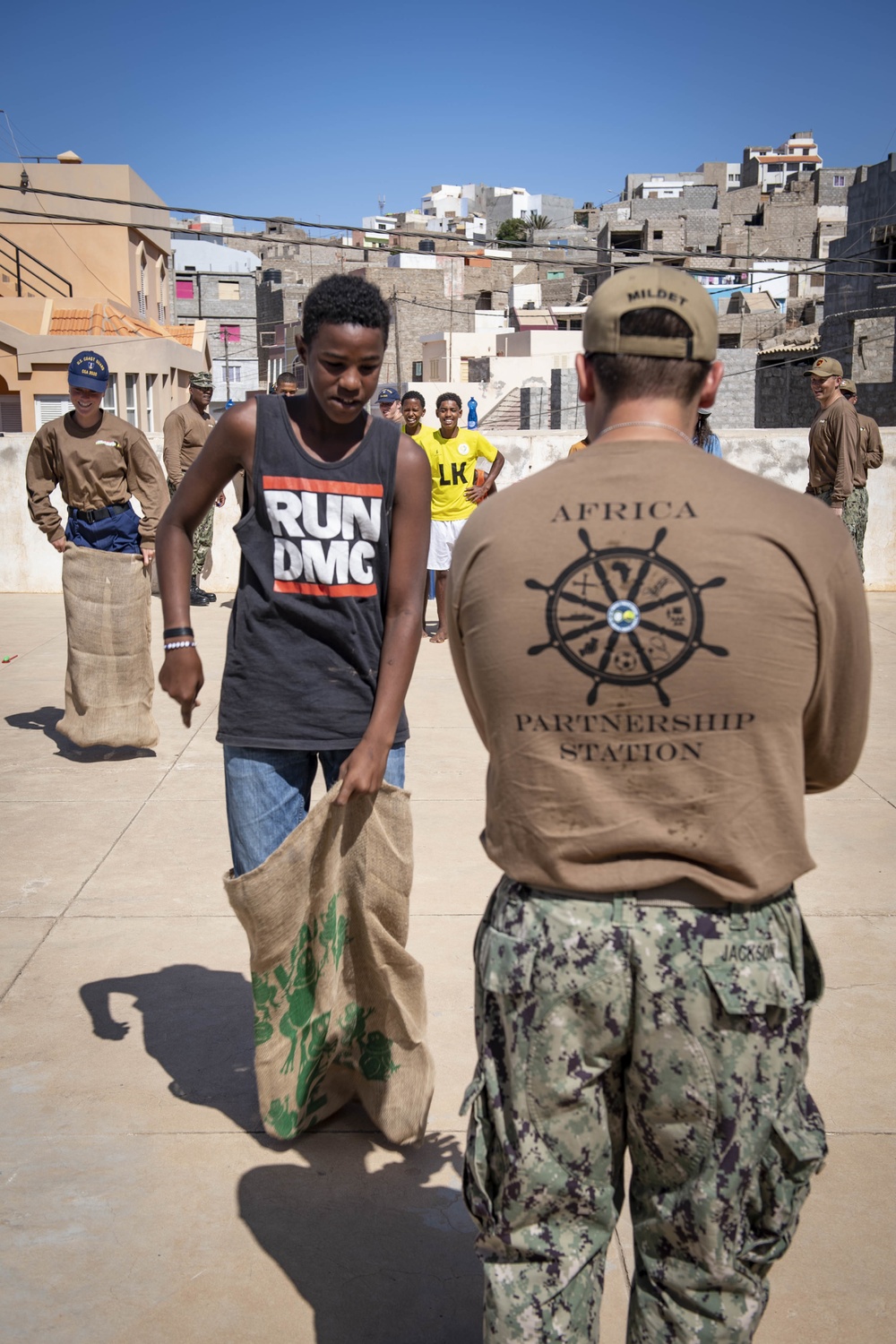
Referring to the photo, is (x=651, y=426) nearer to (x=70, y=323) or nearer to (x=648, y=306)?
(x=648, y=306)

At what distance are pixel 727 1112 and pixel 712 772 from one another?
49cm

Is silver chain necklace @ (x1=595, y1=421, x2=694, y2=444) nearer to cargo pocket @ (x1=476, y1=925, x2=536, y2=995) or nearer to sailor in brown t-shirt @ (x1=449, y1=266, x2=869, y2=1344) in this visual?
sailor in brown t-shirt @ (x1=449, y1=266, x2=869, y2=1344)

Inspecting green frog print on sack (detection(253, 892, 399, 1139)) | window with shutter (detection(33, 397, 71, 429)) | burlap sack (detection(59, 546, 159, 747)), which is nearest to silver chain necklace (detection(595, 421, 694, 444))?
green frog print on sack (detection(253, 892, 399, 1139))

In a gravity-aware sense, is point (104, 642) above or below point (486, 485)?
below

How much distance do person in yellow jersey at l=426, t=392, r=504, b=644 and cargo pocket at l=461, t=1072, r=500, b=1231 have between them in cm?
809

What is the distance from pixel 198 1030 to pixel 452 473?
675 cm

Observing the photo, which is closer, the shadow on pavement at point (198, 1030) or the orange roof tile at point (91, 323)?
the shadow on pavement at point (198, 1030)

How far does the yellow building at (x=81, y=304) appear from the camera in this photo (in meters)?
25.4

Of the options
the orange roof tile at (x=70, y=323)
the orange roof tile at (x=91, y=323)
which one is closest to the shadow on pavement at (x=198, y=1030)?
the orange roof tile at (x=91, y=323)

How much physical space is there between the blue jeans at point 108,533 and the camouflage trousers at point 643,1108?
5.34 m

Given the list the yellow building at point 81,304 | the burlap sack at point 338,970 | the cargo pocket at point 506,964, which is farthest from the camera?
the yellow building at point 81,304

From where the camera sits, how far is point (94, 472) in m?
6.55

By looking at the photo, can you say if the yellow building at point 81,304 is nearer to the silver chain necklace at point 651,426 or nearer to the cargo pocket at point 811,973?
the silver chain necklace at point 651,426

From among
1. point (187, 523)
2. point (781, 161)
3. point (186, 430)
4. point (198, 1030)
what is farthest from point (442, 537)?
point (781, 161)
